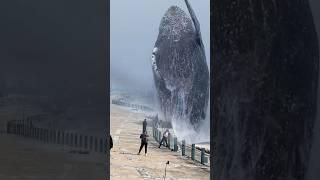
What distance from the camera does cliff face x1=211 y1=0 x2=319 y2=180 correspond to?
9.65 feet

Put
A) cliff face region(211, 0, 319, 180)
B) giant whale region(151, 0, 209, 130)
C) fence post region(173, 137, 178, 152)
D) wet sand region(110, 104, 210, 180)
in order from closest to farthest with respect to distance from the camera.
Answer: cliff face region(211, 0, 319, 180), wet sand region(110, 104, 210, 180), giant whale region(151, 0, 209, 130), fence post region(173, 137, 178, 152)

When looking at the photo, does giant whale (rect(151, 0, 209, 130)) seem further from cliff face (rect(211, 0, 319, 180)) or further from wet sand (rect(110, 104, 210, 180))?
cliff face (rect(211, 0, 319, 180))

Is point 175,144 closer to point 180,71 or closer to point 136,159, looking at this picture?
point 136,159

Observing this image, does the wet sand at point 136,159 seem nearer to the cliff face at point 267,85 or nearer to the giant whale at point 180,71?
the giant whale at point 180,71

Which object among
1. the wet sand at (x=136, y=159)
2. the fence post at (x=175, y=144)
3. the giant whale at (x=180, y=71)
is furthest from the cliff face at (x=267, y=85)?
the fence post at (x=175, y=144)

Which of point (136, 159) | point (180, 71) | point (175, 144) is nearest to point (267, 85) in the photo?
point (136, 159)

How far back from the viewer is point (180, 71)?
9.66 m

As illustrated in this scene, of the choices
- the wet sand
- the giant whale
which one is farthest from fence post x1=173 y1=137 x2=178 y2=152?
the giant whale

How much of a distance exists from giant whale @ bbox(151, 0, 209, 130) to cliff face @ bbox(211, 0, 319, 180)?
578 cm

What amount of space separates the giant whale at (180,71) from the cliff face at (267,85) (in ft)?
19.0

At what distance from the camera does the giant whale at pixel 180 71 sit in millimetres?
9049
